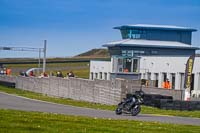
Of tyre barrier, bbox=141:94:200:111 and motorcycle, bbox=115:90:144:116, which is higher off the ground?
motorcycle, bbox=115:90:144:116

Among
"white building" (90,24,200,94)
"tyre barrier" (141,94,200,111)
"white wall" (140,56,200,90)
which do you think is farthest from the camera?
"white wall" (140,56,200,90)

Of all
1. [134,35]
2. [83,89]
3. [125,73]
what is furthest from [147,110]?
[134,35]

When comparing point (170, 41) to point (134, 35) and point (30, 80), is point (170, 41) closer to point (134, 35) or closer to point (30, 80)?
point (134, 35)

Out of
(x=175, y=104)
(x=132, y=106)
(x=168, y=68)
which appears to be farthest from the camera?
(x=168, y=68)

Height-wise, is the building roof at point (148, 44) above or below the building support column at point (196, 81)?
above

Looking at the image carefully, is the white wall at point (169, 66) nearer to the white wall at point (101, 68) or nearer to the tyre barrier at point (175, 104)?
the white wall at point (101, 68)

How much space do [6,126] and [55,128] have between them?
1.26 metres

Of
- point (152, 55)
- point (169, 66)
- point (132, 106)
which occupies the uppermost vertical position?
point (152, 55)

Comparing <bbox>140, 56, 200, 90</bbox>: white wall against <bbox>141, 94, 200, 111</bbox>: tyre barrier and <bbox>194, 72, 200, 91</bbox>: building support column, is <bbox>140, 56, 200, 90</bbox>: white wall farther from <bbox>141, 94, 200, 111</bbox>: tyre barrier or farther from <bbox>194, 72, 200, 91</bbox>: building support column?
<bbox>141, 94, 200, 111</bbox>: tyre barrier

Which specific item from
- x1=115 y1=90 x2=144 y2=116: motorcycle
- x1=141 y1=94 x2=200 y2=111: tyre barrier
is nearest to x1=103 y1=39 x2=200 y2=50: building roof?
x1=141 y1=94 x2=200 y2=111: tyre barrier

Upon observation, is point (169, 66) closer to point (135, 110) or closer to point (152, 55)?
point (152, 55)

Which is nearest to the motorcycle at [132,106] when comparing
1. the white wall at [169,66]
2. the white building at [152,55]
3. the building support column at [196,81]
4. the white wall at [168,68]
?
the white building at [152,55]

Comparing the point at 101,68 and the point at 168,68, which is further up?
the point at 168,68

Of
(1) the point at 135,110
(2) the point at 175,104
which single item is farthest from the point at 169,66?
(1) the point at 135,110
